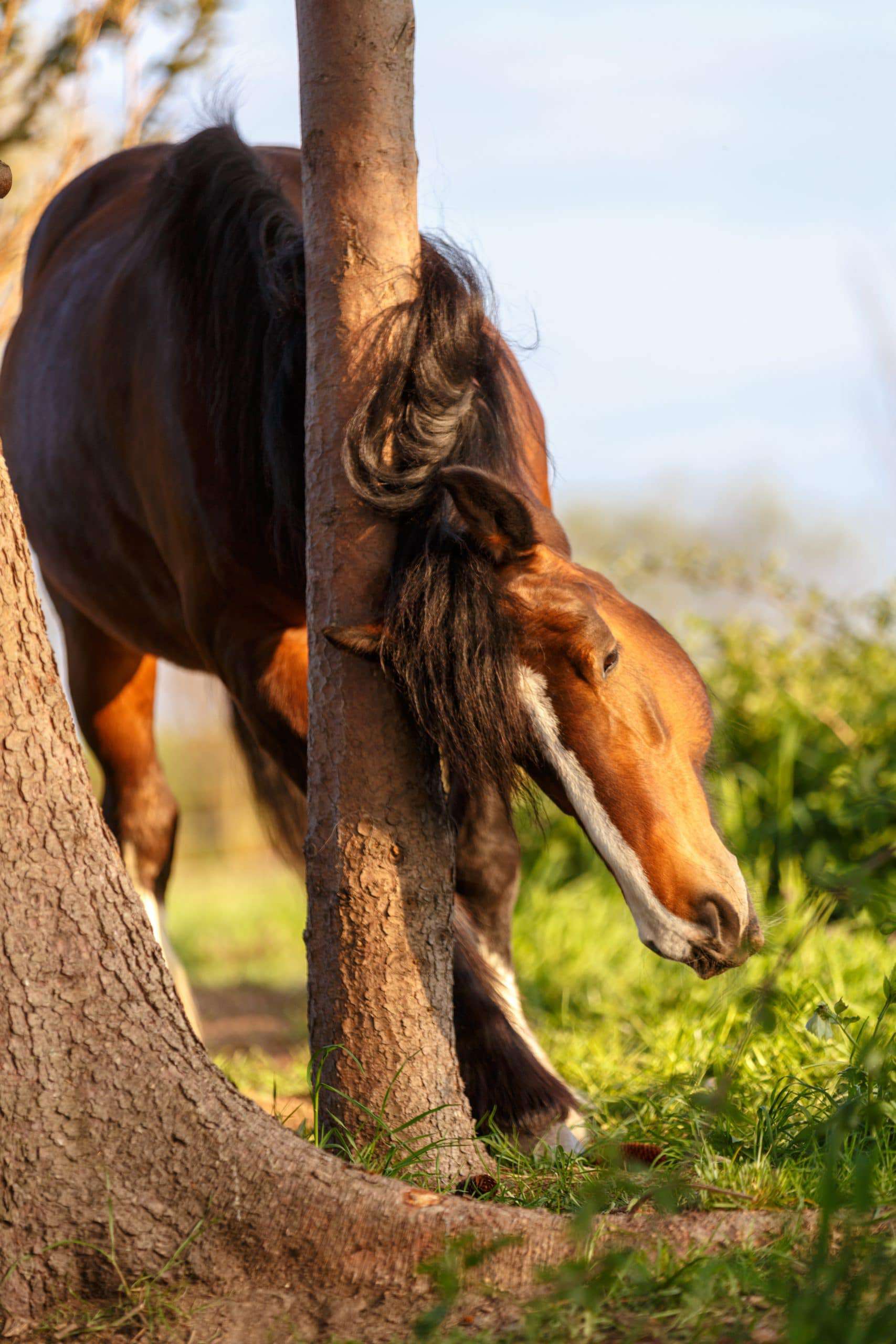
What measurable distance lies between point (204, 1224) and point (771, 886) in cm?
353

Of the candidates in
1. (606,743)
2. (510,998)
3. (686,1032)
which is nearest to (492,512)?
(606,743)

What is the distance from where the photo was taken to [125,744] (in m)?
3.96

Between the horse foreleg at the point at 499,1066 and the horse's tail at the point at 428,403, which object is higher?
the horse's tail at the point at 428,403

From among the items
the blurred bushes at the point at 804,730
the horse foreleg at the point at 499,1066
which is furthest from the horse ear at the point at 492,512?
the blurred bushes at the point at 804,730

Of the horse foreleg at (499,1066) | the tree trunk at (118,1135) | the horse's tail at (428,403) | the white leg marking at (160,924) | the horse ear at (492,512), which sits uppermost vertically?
the horse's tail at (428,403)

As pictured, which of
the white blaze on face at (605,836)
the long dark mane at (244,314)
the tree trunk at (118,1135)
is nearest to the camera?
the tree trunk at (118,1135)

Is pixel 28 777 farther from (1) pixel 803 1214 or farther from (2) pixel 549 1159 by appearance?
(1) pixel 803 1214

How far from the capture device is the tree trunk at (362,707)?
1966 mm

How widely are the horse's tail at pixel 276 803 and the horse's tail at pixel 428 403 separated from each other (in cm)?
163

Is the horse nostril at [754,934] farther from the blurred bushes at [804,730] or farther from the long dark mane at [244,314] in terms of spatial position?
the blurred bushes at [804,730]

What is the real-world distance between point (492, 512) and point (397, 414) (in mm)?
300

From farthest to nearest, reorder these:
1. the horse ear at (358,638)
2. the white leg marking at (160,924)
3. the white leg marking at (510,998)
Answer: the white leg marking at (160,924) → the white leg marking at (510,998) → the horse ear at (358,638)

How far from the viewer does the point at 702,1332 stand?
132 cm

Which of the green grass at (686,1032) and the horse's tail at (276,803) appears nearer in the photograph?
the green grass at (686,1032)
